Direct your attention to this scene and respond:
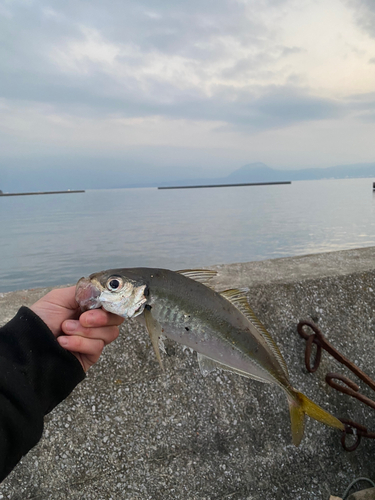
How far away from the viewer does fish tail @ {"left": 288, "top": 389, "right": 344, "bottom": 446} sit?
1916mm

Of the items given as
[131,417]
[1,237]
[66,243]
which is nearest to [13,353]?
[131,417]

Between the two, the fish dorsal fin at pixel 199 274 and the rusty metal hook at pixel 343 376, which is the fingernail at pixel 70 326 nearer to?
the fish dorsal fin at pixel 199 274

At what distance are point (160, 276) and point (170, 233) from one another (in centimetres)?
1975

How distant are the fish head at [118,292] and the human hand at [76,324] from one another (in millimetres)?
116

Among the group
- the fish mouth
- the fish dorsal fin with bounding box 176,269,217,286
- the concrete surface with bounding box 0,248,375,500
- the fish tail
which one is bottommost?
the concrete surface with bounding box 0,248,375,500

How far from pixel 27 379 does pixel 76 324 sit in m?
0.35

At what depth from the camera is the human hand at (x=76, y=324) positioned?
1.83m

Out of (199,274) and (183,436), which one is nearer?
(199,274)

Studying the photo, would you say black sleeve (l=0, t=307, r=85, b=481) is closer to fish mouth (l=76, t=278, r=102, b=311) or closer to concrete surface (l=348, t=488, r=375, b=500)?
fish mouth (l=76, t=278, r=102, b=311)

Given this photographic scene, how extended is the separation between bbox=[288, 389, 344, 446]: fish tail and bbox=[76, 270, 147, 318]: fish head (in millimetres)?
995

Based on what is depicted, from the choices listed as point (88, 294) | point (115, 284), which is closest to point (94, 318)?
point (88, 294)

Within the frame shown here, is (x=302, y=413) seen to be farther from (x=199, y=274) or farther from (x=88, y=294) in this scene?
(x=88, y=294)

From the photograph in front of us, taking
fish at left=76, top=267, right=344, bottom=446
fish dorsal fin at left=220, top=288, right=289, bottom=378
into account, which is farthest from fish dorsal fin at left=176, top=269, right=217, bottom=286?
fish dorsal fin at left=220, top=288, right=289, bottom=378

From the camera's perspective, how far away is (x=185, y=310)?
1.73 meters
